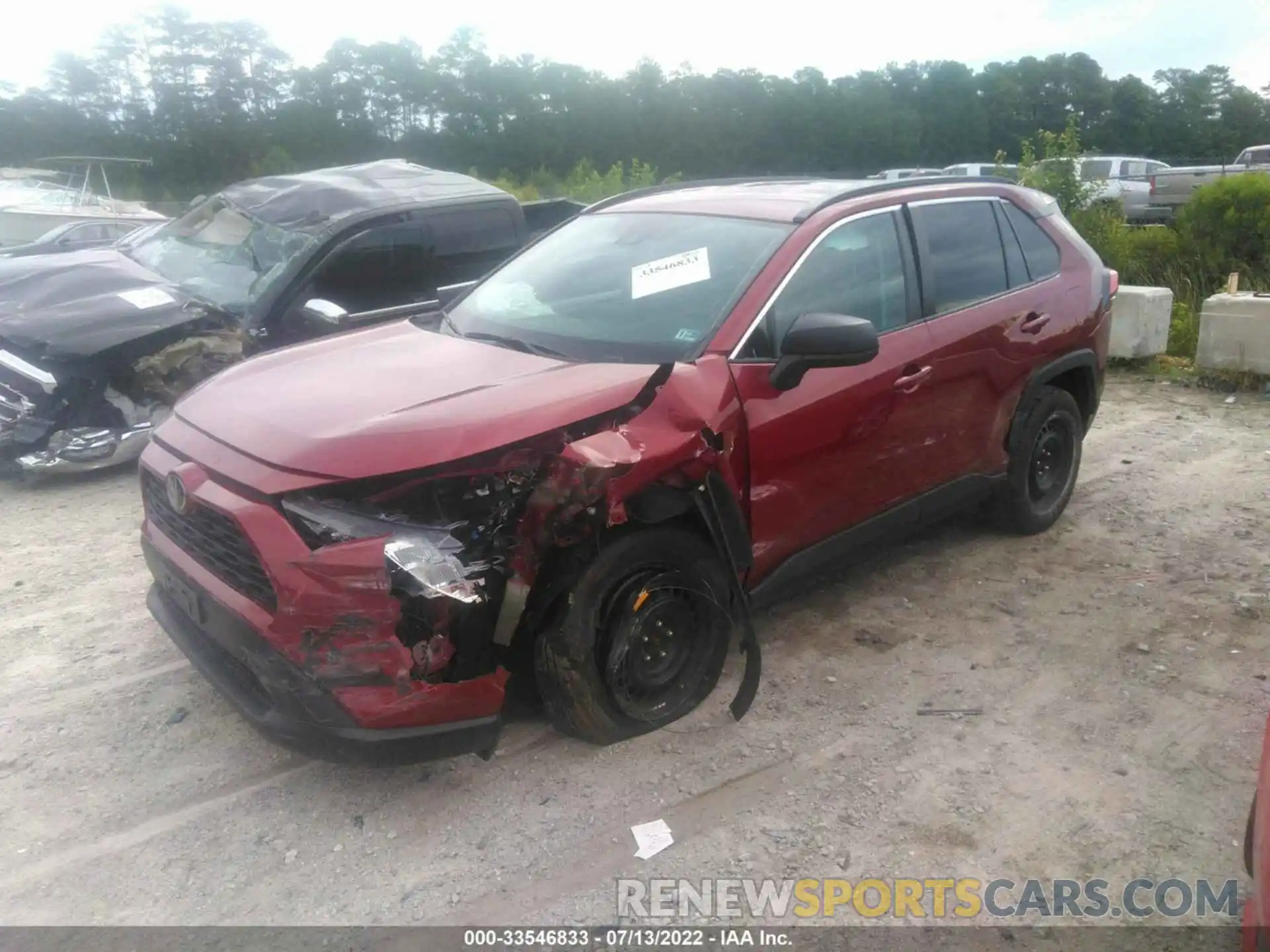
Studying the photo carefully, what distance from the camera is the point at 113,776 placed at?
325 centimetres

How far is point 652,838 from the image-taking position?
2961 mm

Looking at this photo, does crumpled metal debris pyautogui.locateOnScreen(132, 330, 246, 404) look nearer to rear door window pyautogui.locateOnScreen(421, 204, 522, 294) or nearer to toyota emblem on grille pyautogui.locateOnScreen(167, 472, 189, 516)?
rear door window pyautogui.locateOnScreen(421, 204, 522, 294)

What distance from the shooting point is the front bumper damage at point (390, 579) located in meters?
2.71

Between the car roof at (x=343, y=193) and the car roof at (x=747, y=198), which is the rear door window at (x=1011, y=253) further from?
the car roof at (x=343, y=193)

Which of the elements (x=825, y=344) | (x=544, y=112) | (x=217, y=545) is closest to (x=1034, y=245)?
(x=825, y=344)

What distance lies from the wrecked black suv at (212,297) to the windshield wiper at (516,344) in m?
1.66

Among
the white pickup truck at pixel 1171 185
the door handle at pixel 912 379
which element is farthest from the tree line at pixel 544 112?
the door handle at pixel 912 379

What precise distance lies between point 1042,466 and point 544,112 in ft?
146

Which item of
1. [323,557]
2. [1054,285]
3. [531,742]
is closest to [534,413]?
[323,557]

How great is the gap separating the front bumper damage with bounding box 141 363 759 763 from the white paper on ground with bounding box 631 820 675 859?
21.0 inches

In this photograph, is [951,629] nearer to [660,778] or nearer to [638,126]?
[660,778]

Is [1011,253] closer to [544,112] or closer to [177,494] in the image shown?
[177,494]

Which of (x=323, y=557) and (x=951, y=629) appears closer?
(x=323, y=557)

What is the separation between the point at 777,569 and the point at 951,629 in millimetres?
1035
